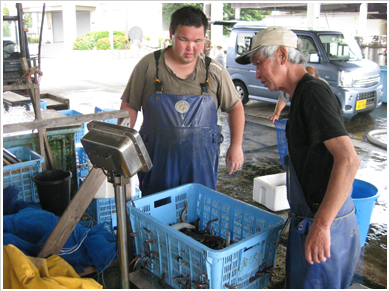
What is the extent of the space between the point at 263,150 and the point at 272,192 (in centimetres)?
240

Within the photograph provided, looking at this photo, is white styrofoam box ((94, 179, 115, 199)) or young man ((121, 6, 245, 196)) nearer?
young man ((121, 6, 245, 196))

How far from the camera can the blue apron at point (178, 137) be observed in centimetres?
246

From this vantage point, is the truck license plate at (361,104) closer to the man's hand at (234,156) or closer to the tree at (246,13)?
the man's hand at (234,156)

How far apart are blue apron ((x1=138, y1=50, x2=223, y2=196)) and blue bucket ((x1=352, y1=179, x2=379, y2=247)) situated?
4.21ft

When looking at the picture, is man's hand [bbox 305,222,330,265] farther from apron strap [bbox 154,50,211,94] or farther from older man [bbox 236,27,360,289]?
apron strap [bbox 154,50,211,94]

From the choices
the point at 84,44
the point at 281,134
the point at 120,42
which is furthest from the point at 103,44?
the point at 281,134

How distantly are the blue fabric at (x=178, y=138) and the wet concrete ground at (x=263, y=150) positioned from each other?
95cm

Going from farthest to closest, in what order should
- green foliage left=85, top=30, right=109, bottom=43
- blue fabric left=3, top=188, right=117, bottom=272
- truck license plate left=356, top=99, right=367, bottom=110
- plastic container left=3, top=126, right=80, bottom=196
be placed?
green foliage left=85, top=30, right=109, bottom=43 → truck license plate left=356, top=99, right=367, bottom=110 → plastic container left=3, top=126, right=80, bottom=196 → blue fabric left=3, top=188, right=117, bottom=272

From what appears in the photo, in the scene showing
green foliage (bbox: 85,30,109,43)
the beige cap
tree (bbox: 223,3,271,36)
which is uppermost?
tree (bbox: 223,3,271,36)

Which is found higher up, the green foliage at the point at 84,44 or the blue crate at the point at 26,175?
the green foliage at the point at 84,44

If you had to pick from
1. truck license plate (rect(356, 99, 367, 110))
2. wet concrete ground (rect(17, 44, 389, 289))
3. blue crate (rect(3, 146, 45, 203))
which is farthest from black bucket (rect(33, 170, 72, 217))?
truck license plate (rect(356, 99, 367, 110))

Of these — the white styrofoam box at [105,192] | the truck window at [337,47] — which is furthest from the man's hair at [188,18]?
the truck window at [337,47]

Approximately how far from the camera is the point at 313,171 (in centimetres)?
164

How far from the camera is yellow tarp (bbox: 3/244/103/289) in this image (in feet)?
5.01
